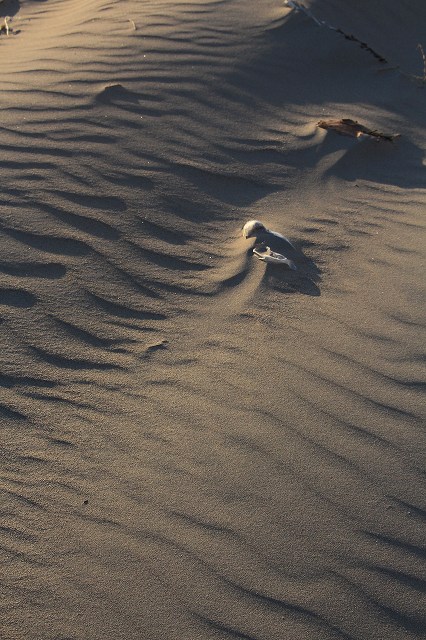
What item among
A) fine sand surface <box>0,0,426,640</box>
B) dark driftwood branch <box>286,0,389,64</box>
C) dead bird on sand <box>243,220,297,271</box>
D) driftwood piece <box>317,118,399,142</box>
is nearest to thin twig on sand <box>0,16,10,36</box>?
fine sand surface <box>0,0,426,640</box>

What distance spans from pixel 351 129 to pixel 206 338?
2342 millimetres

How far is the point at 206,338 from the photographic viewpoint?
11.3 feet

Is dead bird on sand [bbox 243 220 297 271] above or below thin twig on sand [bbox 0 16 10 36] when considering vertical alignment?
below

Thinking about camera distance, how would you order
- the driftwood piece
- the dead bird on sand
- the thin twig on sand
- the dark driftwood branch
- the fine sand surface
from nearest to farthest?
the fine sand surface → the dead bird on sand → the driftwood piece → the dark driftwood branch → the thin twig on sand

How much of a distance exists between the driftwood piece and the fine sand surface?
0.08 m

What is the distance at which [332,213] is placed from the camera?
4.45 m

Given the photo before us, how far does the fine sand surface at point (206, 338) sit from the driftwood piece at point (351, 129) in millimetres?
79

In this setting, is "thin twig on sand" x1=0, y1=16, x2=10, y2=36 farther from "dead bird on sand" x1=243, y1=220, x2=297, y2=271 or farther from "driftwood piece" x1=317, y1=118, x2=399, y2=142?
"dead bird on sand" x1=243, y1=220, x2=297, y2=271

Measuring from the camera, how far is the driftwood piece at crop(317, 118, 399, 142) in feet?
16.9

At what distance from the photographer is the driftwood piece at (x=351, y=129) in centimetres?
516

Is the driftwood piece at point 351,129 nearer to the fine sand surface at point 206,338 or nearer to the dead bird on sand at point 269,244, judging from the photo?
the fine sand surface at point 206,338

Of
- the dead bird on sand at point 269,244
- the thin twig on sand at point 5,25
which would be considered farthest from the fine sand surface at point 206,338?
the thin twig on sand at point 5,25

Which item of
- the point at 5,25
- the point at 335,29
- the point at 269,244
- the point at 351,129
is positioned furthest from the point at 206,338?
the point at 5,25

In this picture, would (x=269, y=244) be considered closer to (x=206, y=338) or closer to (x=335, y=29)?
(x=206, y=338)
